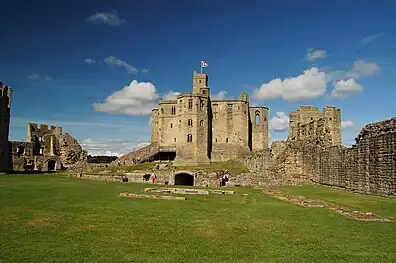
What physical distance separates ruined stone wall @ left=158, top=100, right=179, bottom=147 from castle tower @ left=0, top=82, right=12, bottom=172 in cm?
2543

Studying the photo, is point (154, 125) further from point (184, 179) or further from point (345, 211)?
point (345, 211)

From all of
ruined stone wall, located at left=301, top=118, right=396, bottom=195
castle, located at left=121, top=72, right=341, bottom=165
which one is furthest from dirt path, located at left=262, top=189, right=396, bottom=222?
castle, located at left=121, top=72, right=341, bottom=165

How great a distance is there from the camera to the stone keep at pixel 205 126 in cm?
6138

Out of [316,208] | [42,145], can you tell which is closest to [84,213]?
[316,208]

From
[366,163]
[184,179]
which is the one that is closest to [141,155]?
[184,179]

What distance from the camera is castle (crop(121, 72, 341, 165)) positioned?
61375mm

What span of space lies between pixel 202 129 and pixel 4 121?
101ft

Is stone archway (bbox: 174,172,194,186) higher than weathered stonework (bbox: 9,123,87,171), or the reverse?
weathered stonework (bbox: 9,123,87,171)

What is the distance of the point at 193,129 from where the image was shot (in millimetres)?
61469

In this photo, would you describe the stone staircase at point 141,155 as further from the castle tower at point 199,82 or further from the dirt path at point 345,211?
the dirt path at point 345,211

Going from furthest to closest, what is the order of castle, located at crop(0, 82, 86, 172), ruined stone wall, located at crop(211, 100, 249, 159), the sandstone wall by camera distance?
the sandstone wall < ruined stone wall, located at crop(211, 100, 249, 159) < castle, located at crop(0, 82, 86, 172)

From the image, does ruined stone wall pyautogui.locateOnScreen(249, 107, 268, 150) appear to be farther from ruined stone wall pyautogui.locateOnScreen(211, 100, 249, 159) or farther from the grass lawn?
the grass lawn

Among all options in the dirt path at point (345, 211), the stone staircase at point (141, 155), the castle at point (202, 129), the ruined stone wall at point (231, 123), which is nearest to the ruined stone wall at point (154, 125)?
Answer: the castle at point (202, 129)

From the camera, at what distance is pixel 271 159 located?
39.0 metres
